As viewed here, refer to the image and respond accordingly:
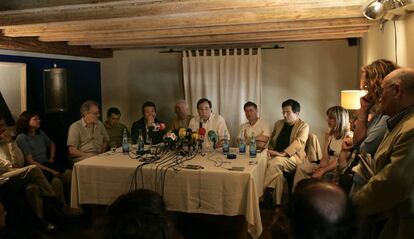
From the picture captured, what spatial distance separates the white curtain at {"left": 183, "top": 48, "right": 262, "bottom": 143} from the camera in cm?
532

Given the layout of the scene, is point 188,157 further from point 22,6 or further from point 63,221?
point 22,6

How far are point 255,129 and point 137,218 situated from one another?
3639mm

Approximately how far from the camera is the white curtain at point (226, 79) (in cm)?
532

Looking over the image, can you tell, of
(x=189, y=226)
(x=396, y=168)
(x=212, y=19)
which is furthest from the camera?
(x=189, y=226)

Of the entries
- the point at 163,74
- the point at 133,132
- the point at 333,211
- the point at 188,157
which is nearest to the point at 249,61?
the point at 163,74

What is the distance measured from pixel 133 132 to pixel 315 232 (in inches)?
165

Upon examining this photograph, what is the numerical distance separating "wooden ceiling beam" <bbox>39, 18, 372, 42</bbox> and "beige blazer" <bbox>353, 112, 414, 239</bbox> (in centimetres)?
236

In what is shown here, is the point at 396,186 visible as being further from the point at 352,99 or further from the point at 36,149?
the point at 36,149

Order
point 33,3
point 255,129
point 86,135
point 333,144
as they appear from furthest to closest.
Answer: point 255,129
point 86,135
point 333,144
point 33,3

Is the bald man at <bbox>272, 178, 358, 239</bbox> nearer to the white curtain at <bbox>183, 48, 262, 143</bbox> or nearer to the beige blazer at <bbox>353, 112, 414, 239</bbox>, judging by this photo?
the beige blazer at <bbox>353, 112, 414, 239</bbox>

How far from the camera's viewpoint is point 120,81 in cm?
624

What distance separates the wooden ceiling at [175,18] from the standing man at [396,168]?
121cm

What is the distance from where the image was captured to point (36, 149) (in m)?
4.09

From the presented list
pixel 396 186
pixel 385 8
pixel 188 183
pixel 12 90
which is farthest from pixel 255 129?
pixel 12 90
